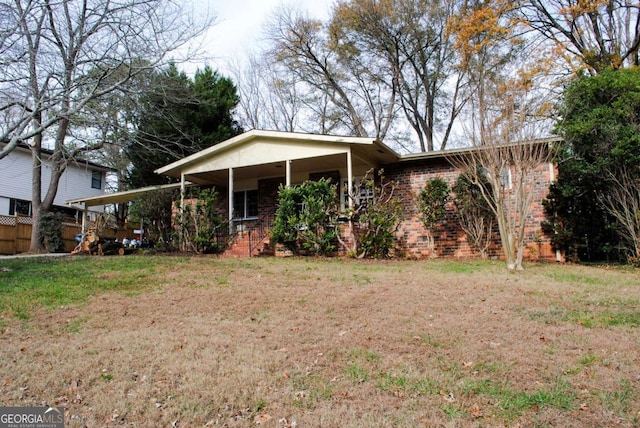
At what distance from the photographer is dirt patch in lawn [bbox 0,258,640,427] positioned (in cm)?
335

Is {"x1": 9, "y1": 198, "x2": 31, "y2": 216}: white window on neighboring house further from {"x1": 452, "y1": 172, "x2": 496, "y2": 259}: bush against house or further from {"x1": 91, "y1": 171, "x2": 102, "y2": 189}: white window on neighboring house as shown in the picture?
{"x1": 452, "y1": 172, "x2": 496, "y2": 259}: bush against house

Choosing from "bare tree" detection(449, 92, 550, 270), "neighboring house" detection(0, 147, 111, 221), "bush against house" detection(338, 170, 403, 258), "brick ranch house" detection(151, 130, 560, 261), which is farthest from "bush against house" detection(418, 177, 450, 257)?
"neighboring house" detection(0, 147, 111, 221)

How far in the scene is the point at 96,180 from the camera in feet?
91.2

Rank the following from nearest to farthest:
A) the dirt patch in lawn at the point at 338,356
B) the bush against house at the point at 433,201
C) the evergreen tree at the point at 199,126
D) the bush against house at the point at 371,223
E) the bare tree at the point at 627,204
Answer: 1. the dirt patch in lawn at the point at 338,356
2. the bare tree at the point at 627,204
3. the bush against house at the point at 371,223
4. the bush against house at the point at 433,201
5. the evergreen tree at the point at 199,126

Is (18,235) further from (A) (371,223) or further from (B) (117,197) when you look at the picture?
(A) (371,223)

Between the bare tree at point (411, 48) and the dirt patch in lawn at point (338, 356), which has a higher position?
the bare tree at point (411, 48)

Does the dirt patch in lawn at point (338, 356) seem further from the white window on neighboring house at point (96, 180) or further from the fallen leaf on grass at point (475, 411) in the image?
the white window on neighboring house at point (96, 180)

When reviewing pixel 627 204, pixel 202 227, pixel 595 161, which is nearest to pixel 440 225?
pixel 595 161

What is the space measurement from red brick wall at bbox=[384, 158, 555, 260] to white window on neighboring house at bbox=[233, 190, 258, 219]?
16.9ft

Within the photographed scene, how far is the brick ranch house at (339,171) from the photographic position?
12.0 metres

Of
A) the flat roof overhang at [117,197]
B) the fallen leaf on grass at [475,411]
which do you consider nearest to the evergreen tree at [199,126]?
the flat roof overhang at [117,197]

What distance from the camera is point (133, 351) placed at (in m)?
4.52

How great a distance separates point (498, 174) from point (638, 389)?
19.6 feet

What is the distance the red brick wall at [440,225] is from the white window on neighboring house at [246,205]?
5141 mm
